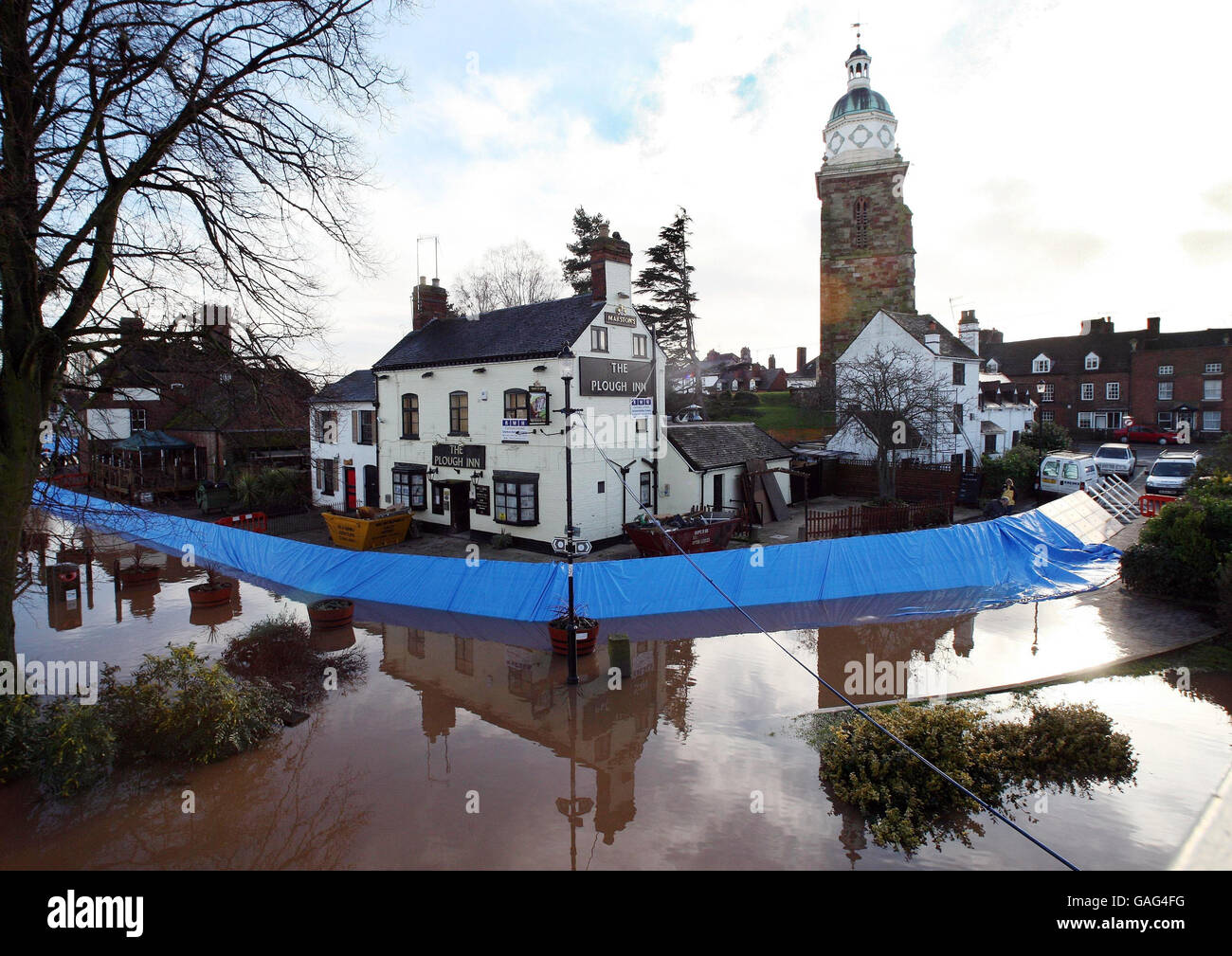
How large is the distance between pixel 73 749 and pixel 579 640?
26.6ft

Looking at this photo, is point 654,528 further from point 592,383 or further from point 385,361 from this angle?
point 385,361

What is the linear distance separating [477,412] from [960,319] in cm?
3438

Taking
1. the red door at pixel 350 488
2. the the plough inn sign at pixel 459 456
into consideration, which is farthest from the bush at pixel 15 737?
the red door at pixel 350 488

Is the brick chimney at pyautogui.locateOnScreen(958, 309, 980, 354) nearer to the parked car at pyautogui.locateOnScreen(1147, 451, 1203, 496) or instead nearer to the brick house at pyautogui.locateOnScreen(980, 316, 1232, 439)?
the brick house at pyautogui.locateOnScreen(980, 316, 1232, 439)

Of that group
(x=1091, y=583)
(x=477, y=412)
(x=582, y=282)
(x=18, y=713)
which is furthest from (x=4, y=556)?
(x=582, y=282)

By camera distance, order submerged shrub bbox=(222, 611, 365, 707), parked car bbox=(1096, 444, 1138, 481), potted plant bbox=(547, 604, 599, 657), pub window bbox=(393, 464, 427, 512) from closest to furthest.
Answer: submerged shrub bbox=(222, 611, 365, 707), potted plant bbox=(547, 604, 599, 657), pub window bbox=(393, 464, 427, 512), parked car bbox=(1096, 444, 1138, 481)

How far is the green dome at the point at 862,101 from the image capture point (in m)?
44.2

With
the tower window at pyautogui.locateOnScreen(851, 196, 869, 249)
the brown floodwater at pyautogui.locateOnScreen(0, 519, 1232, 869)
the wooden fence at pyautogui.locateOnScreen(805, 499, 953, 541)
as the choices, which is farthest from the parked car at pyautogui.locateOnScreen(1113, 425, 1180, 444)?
the brown floodwater at pyautogui.locateOnScreen(0, 519, 1232, 869)

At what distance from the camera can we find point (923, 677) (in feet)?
41.8

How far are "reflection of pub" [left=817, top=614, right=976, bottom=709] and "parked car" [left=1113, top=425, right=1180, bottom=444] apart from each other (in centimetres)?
4665

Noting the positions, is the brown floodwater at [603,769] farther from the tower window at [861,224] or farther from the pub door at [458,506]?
the tower window at [861,224]

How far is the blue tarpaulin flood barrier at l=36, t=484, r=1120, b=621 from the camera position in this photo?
54.9ft

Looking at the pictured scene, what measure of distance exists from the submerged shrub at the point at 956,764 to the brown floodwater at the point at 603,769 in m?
0.30

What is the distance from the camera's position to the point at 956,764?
8656 millimetres
